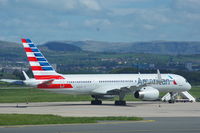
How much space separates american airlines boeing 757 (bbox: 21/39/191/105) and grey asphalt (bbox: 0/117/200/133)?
22.6 metres

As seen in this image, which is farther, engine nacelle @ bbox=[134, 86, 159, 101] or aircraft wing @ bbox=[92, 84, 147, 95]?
aircraft wing @ bbox=[92, 84, 147, 95]

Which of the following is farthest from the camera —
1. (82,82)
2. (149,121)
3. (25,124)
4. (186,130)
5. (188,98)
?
(188,98)

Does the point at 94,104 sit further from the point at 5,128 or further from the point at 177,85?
the point at 5,128

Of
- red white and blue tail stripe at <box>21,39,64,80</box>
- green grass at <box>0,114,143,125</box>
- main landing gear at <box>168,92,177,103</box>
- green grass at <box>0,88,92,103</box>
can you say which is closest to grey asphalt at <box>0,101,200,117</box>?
red white and blue tail stripe at <box>21,39,64,80</box>

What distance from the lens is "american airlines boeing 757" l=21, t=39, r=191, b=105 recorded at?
6156 centimetres

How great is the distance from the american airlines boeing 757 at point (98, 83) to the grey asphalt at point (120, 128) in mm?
22594

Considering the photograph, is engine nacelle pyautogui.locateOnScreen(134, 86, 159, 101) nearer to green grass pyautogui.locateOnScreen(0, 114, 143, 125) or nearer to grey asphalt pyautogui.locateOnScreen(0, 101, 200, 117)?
grey asphalt pyautogui.locateOnScreen(0, 101, 200, 117)

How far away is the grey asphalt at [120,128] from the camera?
34709 mm

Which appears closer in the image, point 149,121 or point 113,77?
point 149,121

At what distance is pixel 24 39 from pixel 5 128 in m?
25.4

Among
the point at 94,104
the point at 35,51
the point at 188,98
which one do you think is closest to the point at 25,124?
the point at 35,51

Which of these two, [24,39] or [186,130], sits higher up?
[24,39]

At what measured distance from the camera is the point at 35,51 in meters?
61.6

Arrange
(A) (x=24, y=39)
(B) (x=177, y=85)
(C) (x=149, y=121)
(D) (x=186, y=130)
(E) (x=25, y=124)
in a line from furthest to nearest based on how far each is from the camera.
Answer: (B) (x=177, y=85), (A) (x=24, y=39), (C) (x=149, y=121), (E) (x=25, y=124), (D) (x=186, y=130)
